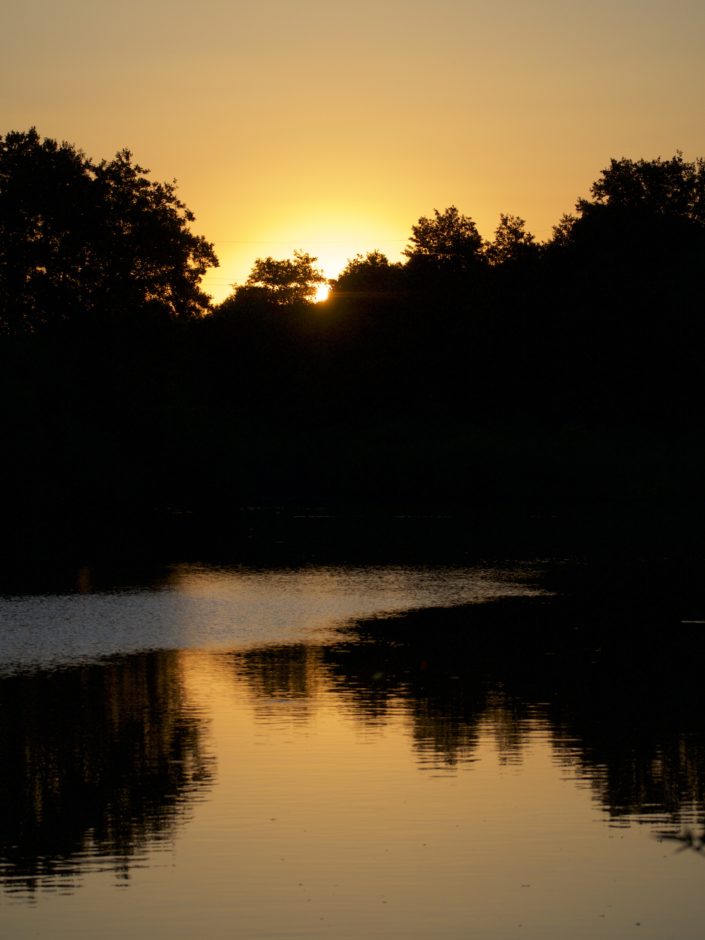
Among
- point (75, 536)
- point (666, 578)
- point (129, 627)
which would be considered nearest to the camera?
point (129, 627)

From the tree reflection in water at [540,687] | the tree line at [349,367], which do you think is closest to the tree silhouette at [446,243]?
the tree line at [349,367]

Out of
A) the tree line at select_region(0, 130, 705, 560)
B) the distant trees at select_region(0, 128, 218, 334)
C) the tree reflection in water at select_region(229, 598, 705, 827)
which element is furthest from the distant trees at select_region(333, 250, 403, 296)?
the tree reflection in water at select_region(229, 598, 705, 827)

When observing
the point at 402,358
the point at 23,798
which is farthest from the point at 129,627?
the point at 402,358

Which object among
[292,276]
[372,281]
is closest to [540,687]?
[372,281]

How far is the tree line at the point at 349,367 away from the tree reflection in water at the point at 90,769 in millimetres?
32340

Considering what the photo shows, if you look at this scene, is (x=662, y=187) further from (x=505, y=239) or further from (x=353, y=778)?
(x=353, y=778)

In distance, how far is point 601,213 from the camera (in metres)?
83.4

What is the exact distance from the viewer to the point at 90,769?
44.3 ft

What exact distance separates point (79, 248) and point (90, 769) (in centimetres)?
6558

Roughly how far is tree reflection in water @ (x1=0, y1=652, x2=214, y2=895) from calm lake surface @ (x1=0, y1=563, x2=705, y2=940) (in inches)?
1.5

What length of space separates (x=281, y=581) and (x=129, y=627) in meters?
8.48

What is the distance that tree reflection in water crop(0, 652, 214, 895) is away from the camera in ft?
35.3

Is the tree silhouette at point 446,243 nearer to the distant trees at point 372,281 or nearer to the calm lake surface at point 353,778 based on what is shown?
the distant trees at point 372,281

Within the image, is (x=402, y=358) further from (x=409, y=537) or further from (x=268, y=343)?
(x=409, y=537)
